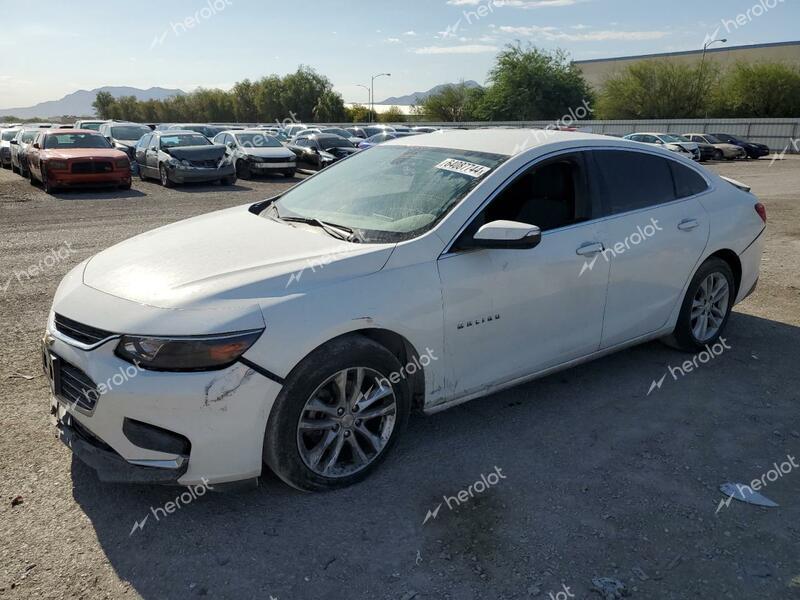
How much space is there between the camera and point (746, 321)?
19.8 ft

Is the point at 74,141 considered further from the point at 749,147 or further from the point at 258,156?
the point at 749,147

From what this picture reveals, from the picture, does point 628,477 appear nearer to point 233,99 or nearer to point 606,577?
point 606,577

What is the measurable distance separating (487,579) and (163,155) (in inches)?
683

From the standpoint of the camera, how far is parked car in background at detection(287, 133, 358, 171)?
23.2m

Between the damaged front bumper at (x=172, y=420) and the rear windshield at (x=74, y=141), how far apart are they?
15627 millimetres

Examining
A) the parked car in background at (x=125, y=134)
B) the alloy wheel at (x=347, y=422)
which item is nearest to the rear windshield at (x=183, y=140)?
the parked car in background at (x=125, y=134)

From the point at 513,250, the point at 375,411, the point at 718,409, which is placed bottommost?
the point at 718,409

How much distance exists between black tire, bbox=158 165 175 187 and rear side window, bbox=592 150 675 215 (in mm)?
15272

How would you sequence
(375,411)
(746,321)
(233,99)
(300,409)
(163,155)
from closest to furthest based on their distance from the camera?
(300,409)
(375,411)
(746,321)
(163,155)
(233,99)

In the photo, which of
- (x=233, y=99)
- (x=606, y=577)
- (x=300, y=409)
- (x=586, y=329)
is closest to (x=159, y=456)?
(x=300, y=409)

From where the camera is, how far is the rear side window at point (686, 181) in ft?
15.7

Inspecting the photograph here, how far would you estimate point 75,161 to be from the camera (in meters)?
15.4

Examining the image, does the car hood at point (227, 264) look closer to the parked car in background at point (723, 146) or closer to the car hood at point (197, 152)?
the car hood at point (197, 152)

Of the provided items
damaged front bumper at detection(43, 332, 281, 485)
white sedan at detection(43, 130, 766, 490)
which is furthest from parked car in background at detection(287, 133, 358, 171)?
damaged front bumper at detection(43, 332, 281, 485)
